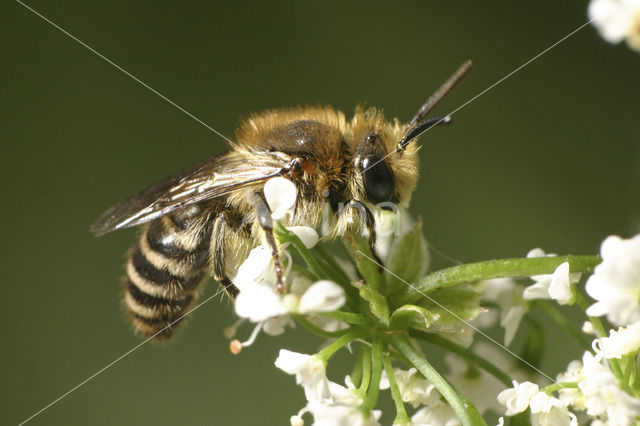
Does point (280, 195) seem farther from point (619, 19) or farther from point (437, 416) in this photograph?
point (619, 19)

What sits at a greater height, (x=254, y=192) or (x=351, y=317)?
(x=254, y=192)

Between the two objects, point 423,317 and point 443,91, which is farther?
point 443,91

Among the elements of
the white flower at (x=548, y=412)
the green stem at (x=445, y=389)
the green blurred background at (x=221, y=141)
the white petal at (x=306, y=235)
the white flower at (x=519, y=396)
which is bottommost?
the white flower at (x=548, y=412)

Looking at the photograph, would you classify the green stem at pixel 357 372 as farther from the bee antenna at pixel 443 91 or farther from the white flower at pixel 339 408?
the bee antenna at pixel 443 91

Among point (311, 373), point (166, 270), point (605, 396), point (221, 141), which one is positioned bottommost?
point (605, 396)

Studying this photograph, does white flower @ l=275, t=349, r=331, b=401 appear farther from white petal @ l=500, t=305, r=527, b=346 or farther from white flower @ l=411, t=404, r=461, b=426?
white petal @ l=500, t=305, r=527, b=346

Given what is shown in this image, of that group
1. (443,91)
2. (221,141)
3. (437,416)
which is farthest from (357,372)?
(221,141)

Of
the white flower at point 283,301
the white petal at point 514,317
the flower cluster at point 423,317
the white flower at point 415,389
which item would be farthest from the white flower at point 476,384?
the white flower at point 283,301
